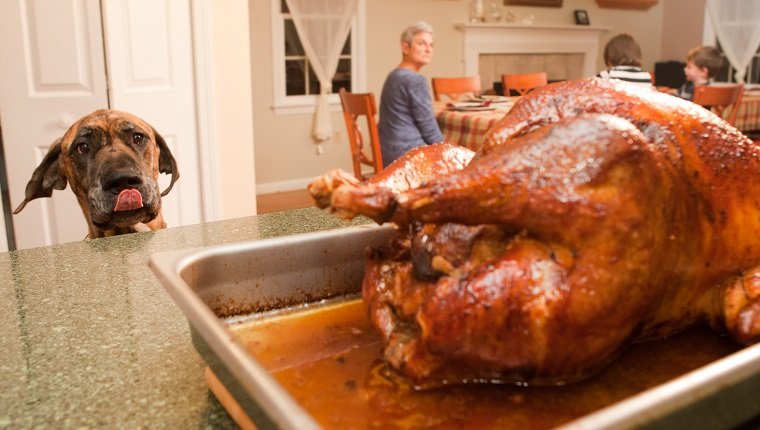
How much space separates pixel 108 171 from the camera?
5.94 ft

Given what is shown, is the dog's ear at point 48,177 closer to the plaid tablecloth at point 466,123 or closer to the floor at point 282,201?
the plaid tablecloth at point 466,123

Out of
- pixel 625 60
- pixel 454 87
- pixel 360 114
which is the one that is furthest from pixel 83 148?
pixel 625 60

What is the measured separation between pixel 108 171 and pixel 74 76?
147cm

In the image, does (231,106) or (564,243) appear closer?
(564,243)

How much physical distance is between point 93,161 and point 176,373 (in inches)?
52.4

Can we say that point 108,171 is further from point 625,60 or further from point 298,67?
point 298,67

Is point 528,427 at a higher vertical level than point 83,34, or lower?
lower

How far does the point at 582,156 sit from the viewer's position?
62 cm

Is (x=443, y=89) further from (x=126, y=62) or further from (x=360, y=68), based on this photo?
(x=126, y=62)

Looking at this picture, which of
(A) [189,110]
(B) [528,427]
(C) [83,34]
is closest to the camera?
(B) [528,427]

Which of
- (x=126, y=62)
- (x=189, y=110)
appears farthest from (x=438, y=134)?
(x=126, y=62)

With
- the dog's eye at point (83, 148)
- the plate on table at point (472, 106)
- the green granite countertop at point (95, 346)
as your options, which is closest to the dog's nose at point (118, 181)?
the dog's eye at point (83, 148)

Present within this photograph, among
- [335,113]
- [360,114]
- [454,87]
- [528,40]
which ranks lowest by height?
[335,113]

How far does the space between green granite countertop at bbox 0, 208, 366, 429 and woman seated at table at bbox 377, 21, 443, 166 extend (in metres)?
2.48
